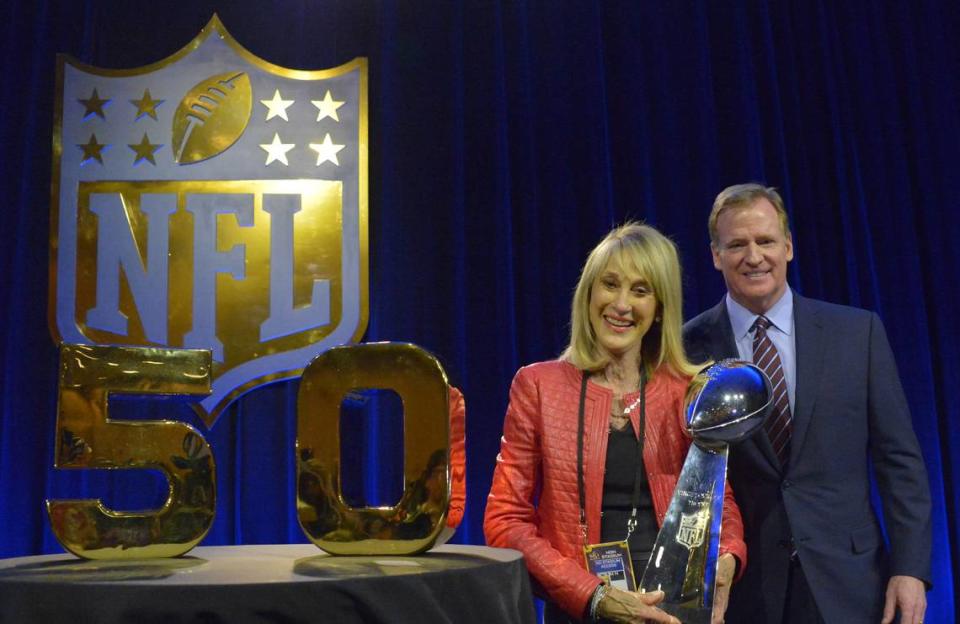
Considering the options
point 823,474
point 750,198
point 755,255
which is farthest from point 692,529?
point 750,198

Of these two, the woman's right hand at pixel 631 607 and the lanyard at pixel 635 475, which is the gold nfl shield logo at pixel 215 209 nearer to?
the lanyard at pixel 635 475

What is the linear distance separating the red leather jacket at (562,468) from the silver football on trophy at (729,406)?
135mm

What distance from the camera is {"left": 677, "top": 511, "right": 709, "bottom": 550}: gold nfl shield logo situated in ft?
5.04

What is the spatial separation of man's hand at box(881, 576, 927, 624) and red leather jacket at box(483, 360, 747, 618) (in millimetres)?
491

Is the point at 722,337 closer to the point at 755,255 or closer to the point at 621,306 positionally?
the point at 755,255

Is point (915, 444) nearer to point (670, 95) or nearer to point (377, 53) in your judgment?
point (670, 95)

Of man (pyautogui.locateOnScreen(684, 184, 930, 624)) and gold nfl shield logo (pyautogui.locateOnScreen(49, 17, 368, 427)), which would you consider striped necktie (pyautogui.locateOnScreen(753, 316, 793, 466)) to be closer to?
man (pyautogui.locateOnScreen(684, 184, 930, 624))

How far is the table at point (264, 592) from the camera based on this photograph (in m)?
1.11

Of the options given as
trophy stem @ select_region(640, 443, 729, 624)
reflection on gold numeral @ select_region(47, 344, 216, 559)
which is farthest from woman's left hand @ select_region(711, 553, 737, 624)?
reflection on gold numeral @ select_region(47, 344, 216, 559)

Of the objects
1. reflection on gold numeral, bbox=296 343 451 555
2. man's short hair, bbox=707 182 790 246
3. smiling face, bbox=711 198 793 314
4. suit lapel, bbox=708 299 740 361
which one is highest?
man's short hair, bbox=707 182 790 246

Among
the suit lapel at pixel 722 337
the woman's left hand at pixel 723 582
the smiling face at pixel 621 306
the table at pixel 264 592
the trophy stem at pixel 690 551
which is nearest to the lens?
the table at pixel 264 592

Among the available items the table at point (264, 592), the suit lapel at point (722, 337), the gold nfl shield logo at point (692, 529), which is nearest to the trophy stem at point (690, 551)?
the gold nfl shield logo at point (692, 529)

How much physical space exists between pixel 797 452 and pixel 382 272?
181 centimetres

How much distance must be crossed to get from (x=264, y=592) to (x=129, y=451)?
462 millimetres
